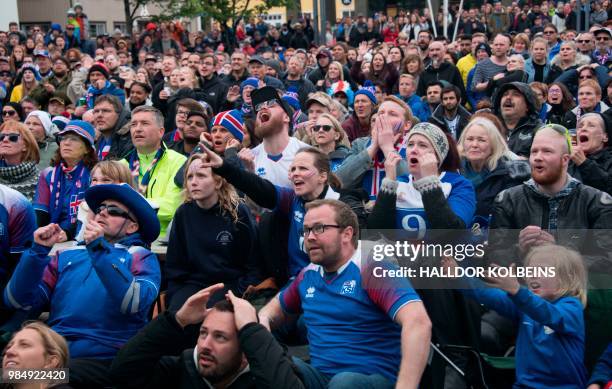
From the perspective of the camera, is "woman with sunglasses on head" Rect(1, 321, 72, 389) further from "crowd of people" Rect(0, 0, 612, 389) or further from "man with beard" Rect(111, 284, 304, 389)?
"man with beard" Rect(111, 284, 304, 389)

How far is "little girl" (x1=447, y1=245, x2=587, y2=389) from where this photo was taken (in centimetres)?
465

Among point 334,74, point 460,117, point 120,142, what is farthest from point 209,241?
point 334,74

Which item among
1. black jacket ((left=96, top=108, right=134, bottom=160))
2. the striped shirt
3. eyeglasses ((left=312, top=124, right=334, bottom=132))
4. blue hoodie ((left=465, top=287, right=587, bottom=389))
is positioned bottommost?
blue hoodie ((left=465, top=287, right=587, bottom=389))

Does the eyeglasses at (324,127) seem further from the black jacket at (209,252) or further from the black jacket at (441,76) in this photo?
the black jacket at (441,76)

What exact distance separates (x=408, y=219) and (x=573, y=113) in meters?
4.80

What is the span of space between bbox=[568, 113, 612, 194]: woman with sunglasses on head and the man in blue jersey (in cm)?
258

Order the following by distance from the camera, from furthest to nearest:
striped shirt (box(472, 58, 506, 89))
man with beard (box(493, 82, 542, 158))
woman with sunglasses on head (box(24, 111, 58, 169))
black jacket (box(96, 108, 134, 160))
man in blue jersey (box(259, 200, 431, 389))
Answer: striped shirt (box(472, 58, 506, 89)), woman with sunglasses on head (box(24, 111, 58, 169)), black jacket (box(96, 108, 134, 160)), man with beard (box(493, 82, 542, 158)), man in blue jersey (box(259, 200, 431, 389))

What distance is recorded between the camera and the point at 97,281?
16.6ft

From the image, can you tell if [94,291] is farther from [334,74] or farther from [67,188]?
[334,74]

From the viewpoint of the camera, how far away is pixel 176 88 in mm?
13359

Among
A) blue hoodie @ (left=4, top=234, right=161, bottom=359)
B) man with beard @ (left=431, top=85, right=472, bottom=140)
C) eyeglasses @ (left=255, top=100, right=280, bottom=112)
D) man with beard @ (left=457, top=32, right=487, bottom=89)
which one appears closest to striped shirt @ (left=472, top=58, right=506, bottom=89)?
man with beard @ (left=457, top=32, right=487, bottom=89)

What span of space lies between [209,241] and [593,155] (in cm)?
335

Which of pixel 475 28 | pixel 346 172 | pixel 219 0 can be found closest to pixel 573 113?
pixel 346 172

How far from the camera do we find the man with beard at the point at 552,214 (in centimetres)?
549
